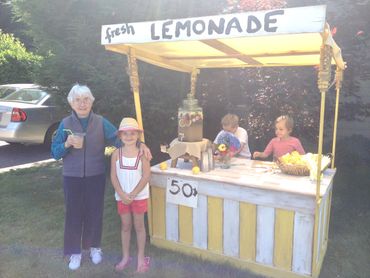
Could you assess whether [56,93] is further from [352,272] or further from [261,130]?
[352,272]

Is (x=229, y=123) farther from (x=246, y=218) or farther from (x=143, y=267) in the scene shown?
(x=143, y=267)

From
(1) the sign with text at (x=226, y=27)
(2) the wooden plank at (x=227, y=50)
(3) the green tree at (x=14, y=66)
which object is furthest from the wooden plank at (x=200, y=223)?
(3) the green tree at (x=14, y=66)

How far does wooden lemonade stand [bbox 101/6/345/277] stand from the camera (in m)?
2.55

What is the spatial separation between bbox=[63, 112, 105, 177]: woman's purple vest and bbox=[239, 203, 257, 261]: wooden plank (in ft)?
4.24

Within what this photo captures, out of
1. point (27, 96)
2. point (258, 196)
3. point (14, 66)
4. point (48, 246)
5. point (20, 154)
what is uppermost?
point (14, 66)

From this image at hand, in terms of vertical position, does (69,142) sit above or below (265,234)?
above

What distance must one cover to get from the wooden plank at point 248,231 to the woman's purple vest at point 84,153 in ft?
4.24

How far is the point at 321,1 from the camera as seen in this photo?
5.43 m

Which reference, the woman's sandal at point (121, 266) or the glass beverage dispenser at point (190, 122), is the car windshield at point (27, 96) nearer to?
the glass beverage dispenser at point (190, 122)

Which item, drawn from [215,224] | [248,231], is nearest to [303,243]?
[248,231]

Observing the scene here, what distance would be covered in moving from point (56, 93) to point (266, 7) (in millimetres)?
3752

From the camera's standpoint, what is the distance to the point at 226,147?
11.8 feet

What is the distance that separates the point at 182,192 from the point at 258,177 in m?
0.68

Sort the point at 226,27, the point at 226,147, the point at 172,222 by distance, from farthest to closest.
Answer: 1. the point at 226,147
2. the point at 172,222
3. the point at 226,27
